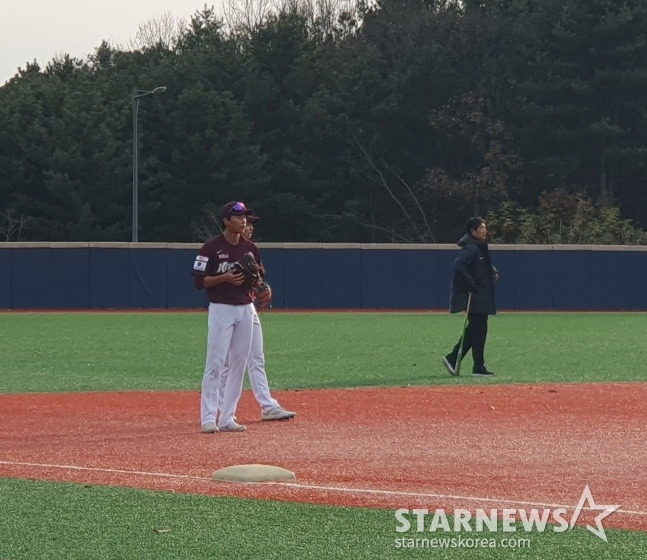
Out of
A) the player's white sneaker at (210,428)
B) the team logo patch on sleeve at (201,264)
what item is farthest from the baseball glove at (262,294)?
the player's white sneaker at (210,428)

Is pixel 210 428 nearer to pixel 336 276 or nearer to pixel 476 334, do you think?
pixel 476 334

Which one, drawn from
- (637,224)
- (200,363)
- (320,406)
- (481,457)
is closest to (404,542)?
(481,457)

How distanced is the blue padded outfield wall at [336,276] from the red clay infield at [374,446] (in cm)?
2426

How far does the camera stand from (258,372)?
1145 centimetres

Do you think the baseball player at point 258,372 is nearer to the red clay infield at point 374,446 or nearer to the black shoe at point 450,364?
the red clay infield at point 374,446

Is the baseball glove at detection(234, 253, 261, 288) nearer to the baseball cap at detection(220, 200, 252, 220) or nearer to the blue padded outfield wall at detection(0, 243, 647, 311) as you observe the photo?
the baseball cap at detection(220, 200, 252, 220)

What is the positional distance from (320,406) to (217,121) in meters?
45.7

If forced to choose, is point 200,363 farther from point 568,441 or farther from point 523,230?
point 523,230

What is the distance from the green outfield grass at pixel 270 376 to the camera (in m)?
6.37

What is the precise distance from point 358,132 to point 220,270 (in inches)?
1974

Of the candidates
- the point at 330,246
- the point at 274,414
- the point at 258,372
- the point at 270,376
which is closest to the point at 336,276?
the point at 330,246

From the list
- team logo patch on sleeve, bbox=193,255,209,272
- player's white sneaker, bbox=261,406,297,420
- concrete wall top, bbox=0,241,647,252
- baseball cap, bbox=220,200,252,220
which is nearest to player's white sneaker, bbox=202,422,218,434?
player's white sneaker, bbox=261,406,297,420

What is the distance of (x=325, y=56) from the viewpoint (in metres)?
63.9

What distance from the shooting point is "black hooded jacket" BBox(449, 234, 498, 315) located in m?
16.2
